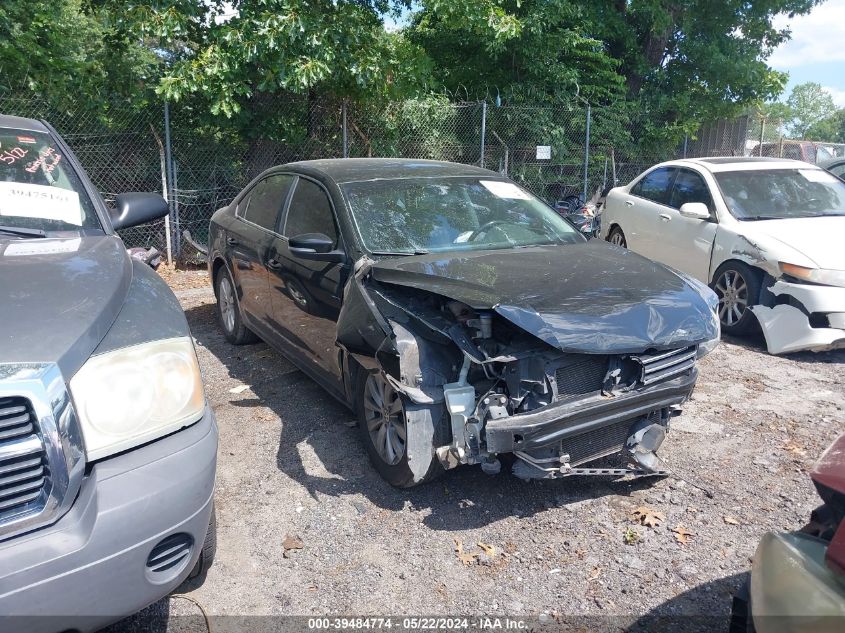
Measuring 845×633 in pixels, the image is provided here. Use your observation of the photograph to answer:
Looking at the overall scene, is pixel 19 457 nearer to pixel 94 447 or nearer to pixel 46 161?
pixel 94 447

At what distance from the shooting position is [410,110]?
37.3 ft

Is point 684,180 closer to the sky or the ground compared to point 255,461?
closer to the sky

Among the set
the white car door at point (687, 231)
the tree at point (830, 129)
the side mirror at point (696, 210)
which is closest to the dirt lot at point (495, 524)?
the white car door at point (687, 231)

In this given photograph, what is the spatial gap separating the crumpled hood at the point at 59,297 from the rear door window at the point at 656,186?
6542 mm

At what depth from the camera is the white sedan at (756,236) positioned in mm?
5734

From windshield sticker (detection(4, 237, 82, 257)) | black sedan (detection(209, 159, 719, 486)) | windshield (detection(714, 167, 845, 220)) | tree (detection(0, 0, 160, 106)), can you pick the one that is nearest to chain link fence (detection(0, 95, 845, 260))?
tree (detection(0, 0, 160, 106))

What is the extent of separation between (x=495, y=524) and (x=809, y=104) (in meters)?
91.0

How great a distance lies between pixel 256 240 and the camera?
5.50m

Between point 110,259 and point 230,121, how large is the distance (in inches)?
303

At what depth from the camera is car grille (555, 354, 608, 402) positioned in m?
3.35

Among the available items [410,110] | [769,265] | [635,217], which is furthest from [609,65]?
[769,265]

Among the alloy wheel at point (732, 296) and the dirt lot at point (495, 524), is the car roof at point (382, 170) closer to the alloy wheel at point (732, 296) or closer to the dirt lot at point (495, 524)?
the dirt lot at point (495, 524)

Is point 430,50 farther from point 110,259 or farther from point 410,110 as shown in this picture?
point 110,259

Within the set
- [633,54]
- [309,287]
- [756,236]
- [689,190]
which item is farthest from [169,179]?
[633,54]
